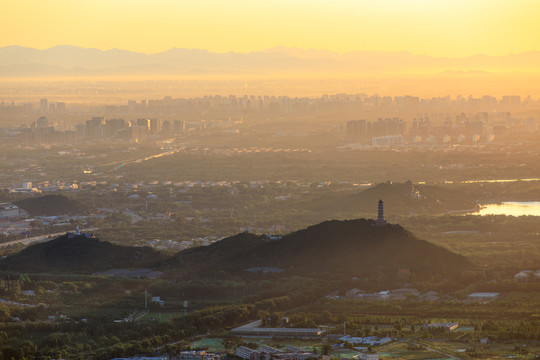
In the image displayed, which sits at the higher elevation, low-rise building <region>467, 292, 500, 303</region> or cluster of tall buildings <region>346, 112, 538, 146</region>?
cluster of tall buildings <region>346, 112, 538, 146</region>

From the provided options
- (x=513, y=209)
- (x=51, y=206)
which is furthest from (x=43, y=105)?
(x=513, y=209)

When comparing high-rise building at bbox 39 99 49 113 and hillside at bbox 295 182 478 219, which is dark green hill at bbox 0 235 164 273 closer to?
hillside at bbox 295 182 478 219

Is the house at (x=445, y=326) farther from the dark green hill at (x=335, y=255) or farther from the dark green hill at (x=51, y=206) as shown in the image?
the dark green hill at (x=51, y=206)

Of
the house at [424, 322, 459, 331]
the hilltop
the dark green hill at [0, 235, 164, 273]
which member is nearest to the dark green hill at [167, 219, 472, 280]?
the dark green hill at [0, 235, 164, 273]

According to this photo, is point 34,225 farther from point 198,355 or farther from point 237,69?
point 237,69

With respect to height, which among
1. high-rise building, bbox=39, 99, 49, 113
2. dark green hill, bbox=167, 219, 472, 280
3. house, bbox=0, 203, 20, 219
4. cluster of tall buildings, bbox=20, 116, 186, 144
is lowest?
house, bbox=0, 203, 20, 219

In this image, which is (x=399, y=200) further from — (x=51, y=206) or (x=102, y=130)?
(x=102, y=130)

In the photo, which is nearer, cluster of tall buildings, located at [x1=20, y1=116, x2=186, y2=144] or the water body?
the water body
